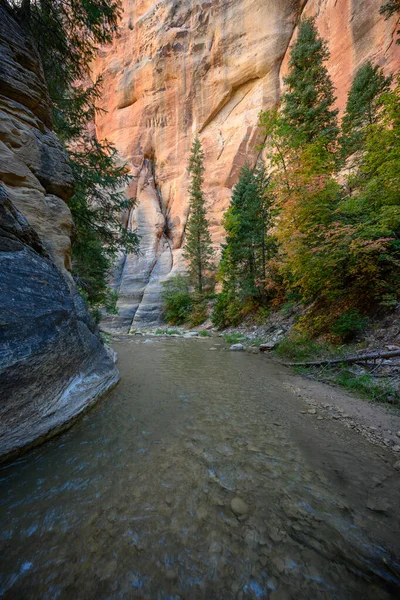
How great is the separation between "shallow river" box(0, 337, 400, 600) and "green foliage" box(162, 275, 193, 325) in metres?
16.2

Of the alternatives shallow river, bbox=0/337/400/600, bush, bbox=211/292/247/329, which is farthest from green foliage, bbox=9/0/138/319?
bush, bbox=211/292/247/329

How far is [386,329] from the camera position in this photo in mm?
4621

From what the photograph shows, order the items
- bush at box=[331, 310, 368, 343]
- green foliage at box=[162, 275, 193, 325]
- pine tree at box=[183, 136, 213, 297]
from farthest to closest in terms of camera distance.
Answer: pine tree at box=[183, 136, 213, 297]
green foliage at box=[162, 275, 193, 325]
bush at box=[331, 310, 368, 343]

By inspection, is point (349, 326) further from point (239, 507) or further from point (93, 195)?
point (93, 195)

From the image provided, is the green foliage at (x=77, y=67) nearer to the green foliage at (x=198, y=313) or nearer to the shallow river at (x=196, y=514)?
the shallow river at (x=196, y=514)

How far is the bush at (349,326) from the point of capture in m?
5.02

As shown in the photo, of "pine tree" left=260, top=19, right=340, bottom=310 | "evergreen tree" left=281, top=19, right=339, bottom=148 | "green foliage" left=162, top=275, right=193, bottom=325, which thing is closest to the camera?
"pine tree" left=260, top=19, right=340, bottom=310

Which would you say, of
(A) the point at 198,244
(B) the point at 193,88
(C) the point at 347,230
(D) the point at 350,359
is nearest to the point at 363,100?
(A) the point at 198,244

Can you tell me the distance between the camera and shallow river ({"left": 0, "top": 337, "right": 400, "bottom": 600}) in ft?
3.84

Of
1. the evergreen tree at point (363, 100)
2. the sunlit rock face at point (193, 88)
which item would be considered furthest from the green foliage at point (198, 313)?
the evergreen tree at point (363, 100)

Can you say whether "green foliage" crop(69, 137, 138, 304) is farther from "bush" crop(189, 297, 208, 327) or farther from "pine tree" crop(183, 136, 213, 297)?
"pine tree" crop(183, 136, 213, 297)

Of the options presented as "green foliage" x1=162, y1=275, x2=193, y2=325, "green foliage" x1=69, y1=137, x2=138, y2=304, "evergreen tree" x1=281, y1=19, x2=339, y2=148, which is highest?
"evergreen tree" x1=281, y1=19, x2=339, y2=148

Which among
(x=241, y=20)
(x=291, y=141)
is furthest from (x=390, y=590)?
(x=241, y=20)

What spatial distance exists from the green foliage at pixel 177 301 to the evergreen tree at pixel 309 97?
519 inches
